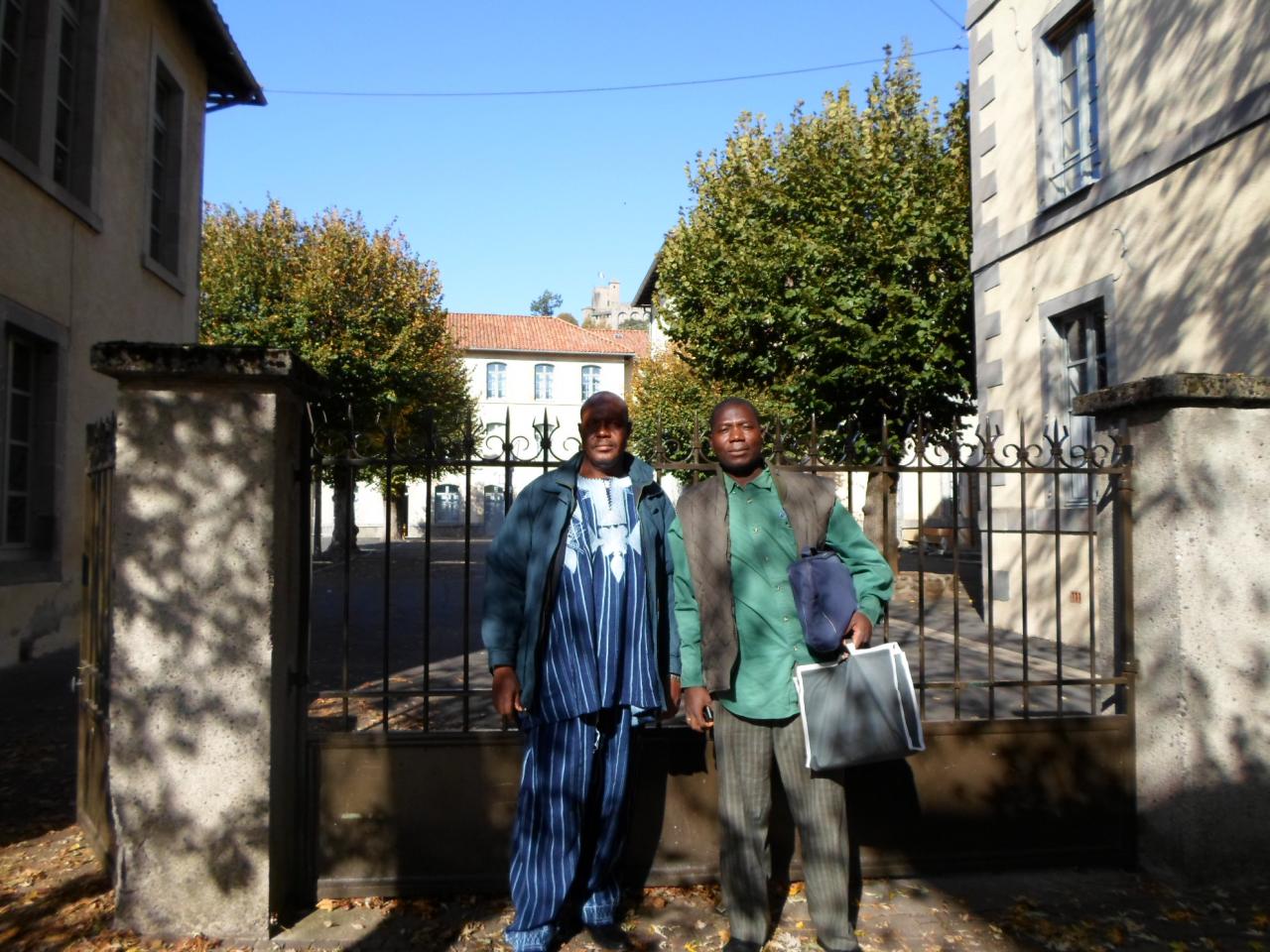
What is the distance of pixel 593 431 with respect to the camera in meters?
3.57

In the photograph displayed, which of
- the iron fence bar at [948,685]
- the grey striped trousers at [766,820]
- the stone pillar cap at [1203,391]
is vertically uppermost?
the stone pillar cap at [1203,391]

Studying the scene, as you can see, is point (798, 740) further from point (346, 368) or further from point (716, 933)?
point (346, 368)

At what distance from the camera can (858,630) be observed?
11.1ft

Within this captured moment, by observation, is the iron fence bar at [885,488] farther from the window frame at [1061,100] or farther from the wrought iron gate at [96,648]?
the window frame at [1061,100]

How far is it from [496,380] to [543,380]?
2.17m

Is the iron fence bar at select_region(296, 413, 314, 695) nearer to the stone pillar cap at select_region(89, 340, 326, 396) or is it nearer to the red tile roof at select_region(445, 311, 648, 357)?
the stone pillar cap at select_region(89, 340, 326, 396)

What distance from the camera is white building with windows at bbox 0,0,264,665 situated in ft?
30.2

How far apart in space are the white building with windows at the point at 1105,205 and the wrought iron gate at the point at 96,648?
5.59m

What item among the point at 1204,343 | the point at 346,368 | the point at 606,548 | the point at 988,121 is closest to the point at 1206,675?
the point at 606,548

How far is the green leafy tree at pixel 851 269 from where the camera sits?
581 inches

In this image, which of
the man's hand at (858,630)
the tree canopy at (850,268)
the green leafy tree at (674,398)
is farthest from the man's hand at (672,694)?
the green leafy tree at (674,398)

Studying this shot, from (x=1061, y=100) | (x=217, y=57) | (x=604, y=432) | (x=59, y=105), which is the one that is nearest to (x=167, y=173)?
(x=217, y=57)

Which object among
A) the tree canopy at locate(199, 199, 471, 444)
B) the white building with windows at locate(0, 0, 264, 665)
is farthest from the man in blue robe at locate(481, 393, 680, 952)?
the tree canopy at locate(199, 199, 471, 444)

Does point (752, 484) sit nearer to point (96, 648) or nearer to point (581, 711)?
point (581, 711)
